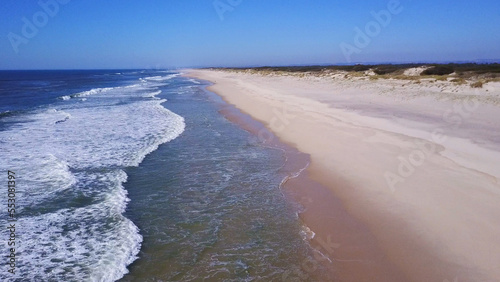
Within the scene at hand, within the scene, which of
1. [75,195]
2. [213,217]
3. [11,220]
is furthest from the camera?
[75,195]

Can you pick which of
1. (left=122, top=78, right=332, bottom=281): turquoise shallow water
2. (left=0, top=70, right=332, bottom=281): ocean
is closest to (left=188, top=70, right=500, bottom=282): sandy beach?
(left=122, top=78, right=332, bottom=281): turquoise shallow water

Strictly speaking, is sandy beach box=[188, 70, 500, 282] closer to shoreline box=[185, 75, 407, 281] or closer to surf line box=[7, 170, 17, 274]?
shoreline box=[185, 75, 407, 281]

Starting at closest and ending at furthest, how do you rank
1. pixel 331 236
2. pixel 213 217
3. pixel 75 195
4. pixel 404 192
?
pixel 331 236 → pixel 213 217 → pixel 404 192 → pixel 75 195

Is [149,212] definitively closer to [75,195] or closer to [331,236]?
[75,195]

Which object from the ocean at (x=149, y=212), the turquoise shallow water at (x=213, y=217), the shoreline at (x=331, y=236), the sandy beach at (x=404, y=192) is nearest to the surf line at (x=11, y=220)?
the ocean at (x=149, y=212)

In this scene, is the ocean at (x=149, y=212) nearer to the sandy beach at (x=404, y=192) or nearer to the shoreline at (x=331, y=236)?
the shoreline at (x=331, y=236)

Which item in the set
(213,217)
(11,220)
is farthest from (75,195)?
(213,217)

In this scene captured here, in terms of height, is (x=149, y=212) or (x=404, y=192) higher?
(x=404, y=192)

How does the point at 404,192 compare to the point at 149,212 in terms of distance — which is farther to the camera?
the point at 404,192
